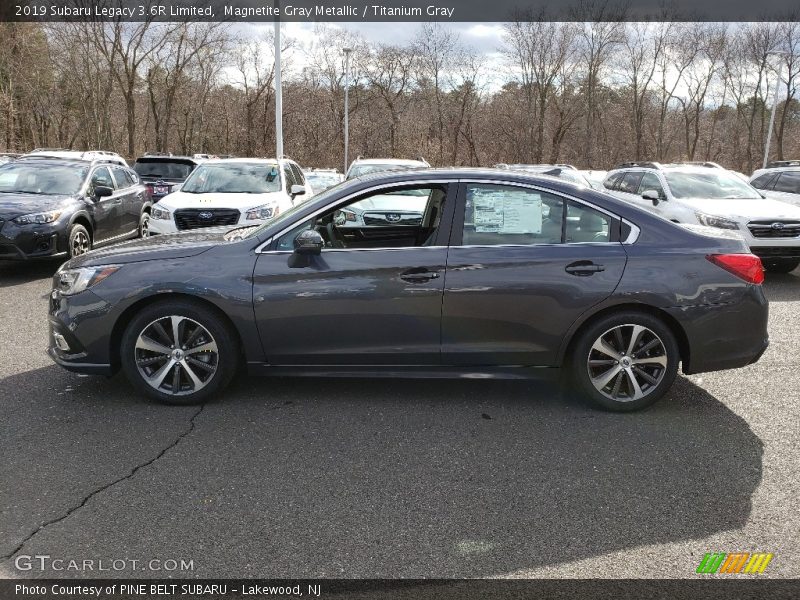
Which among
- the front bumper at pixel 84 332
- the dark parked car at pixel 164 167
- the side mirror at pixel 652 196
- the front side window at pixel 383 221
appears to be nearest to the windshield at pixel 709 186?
the side mirror at pixel 652 196

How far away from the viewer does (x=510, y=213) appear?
4.55 metres

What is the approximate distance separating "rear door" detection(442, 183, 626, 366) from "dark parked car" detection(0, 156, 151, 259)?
7034 millimetres

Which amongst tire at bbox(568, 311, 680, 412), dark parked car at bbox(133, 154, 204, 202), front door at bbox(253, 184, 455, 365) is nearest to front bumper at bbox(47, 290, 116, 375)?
front door at bbox(253, 184, 455, 365)

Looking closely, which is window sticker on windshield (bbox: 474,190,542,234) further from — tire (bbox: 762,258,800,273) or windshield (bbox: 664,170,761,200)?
windshield (bbox: 664,170,761,200)

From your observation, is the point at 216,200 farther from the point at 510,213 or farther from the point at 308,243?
the point at 510,213

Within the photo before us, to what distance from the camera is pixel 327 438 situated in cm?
411

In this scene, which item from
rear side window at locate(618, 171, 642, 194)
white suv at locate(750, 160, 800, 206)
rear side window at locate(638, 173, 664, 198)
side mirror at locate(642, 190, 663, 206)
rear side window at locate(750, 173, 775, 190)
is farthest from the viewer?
rear side window at locate(750, 173, 775, 190)

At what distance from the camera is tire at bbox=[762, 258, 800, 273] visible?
413 inches

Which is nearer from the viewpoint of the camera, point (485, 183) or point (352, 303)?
point (352, 303)

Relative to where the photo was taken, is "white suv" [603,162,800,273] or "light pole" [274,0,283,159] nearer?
"white suv" [603,162,800,273]

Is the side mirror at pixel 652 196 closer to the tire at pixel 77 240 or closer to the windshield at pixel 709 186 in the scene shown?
the windshield at pixel 709 186

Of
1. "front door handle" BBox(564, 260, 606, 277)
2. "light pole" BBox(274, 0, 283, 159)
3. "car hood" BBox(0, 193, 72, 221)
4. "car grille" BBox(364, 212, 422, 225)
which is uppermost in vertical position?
"light pole" BBox(274, 0, 283, 159)

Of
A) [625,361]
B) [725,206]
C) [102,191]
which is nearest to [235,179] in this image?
[102,191]

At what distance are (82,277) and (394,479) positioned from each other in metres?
2.67
